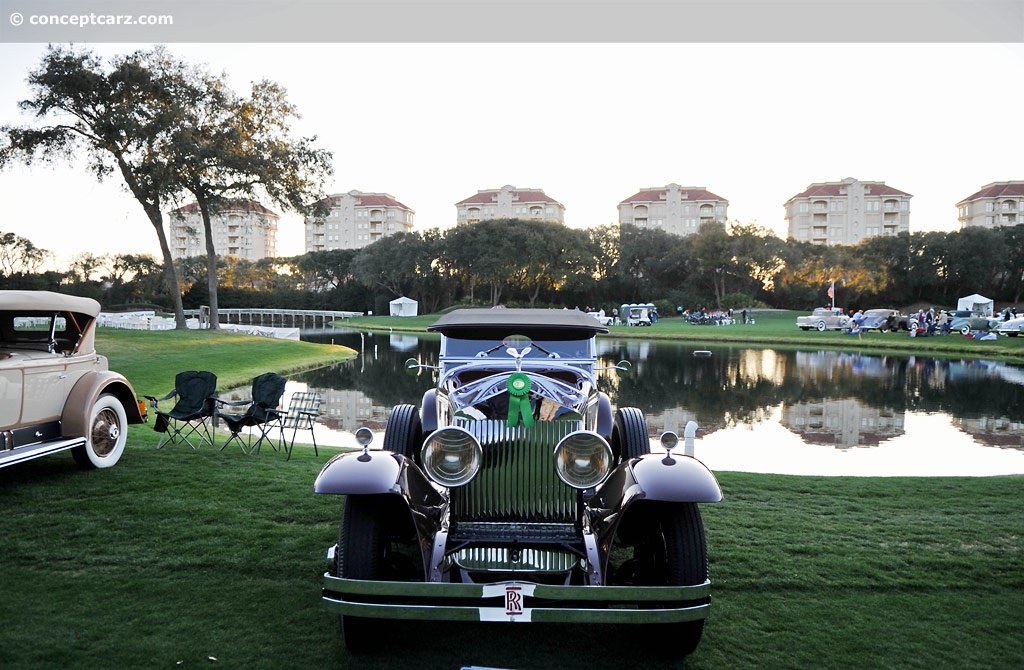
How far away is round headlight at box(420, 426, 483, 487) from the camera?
373cm

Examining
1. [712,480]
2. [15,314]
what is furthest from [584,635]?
[15,314]

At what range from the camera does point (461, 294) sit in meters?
70.8

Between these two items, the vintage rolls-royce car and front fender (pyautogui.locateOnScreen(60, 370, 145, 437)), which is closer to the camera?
the vintage rolls-royce car

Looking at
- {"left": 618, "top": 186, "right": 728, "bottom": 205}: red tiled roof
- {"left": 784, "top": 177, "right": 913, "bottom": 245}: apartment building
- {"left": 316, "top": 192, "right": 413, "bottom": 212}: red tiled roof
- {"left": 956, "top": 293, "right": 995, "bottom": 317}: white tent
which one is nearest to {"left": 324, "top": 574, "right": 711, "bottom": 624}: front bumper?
{"left": 956, "top": 293, "right": 995, "bottom": 317}: white tent

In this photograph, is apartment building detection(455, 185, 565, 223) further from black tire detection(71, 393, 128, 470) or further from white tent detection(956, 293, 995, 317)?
black tire detection(71, 393, 128, 470)

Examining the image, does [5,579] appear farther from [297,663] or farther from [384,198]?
[384,198]

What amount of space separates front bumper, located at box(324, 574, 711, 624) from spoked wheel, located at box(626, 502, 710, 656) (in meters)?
0.26

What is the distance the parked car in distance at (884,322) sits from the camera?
1607 inches

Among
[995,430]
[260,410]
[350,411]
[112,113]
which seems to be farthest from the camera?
[112,113]

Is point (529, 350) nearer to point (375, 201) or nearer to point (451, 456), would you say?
point (451, 456)

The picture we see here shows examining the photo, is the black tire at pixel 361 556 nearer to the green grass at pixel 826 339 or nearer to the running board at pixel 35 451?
the running board at pixel 35 451

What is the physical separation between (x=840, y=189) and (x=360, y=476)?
117400mm

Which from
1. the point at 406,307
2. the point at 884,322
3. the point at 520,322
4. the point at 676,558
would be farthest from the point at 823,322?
the point at 676,558

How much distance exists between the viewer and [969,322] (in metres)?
35.8
